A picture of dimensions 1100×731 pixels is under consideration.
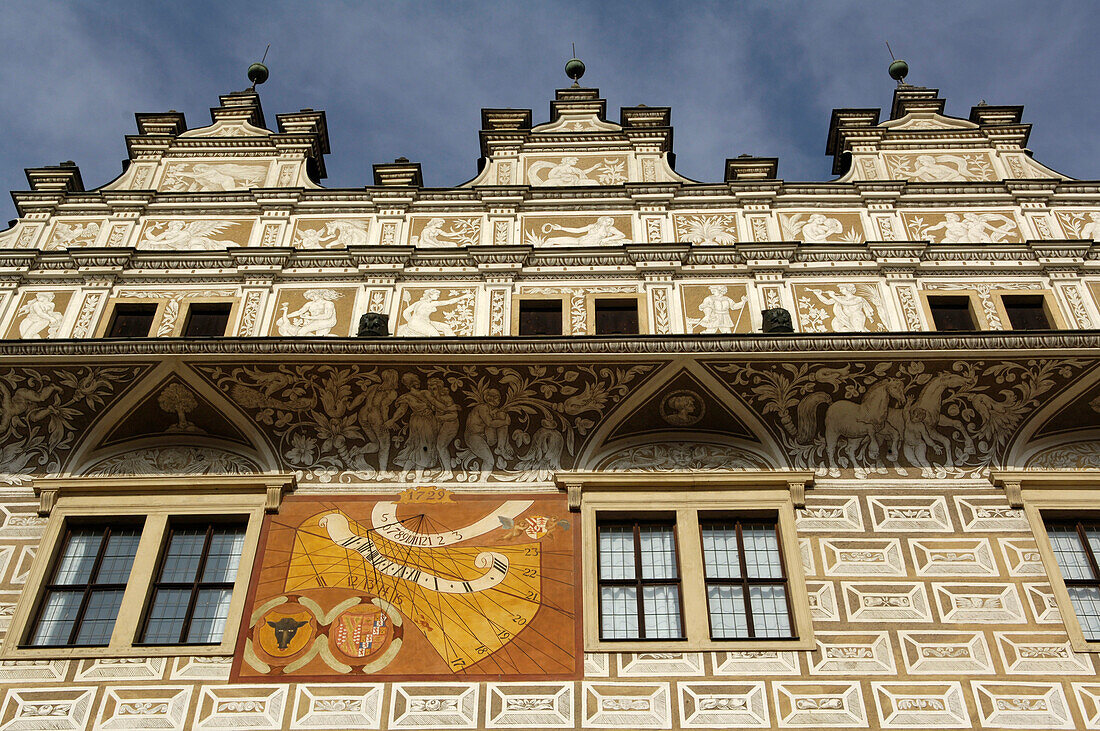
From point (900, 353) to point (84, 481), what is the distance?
5867mm

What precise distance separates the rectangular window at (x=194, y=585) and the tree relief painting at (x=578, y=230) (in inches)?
→ 144

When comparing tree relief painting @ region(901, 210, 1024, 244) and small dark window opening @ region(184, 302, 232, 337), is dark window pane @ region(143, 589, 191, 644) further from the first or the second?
tree relief painting @ region(901, 210, 1024, 244)

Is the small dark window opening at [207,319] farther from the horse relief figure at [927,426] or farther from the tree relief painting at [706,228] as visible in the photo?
the horse relief figure at [927,426]

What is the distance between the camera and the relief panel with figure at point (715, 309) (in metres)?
9.20

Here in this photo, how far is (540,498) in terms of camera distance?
8.24 metres

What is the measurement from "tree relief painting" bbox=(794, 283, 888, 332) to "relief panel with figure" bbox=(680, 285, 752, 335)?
44 centimetres

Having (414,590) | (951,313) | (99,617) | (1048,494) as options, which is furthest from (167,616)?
(951,313)

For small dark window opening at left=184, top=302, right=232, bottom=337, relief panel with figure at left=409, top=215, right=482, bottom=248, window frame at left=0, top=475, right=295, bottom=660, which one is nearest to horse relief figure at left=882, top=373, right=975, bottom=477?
relief panel with figure at left=409, top=215, right=482, bottom=248

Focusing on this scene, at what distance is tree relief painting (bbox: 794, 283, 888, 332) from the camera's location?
921 cm

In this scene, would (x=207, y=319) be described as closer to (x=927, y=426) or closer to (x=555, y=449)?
Result: (x=555, y=449)

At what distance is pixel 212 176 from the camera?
11.1 meters

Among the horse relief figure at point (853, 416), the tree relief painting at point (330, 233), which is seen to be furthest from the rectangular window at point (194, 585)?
the horse relief figure at point (853, 416)

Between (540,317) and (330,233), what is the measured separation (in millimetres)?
2163

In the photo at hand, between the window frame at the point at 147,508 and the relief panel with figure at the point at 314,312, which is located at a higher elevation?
the relief panel with figure at the point at 314,312
